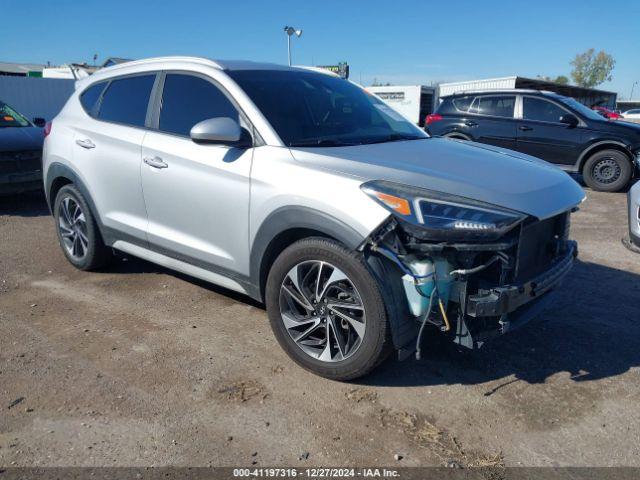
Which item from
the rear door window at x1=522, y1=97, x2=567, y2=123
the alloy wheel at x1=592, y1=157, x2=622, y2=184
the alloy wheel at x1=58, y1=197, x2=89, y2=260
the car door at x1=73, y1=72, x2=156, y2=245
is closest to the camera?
the car door at x1=73, y1=72, x2=156, y2=245

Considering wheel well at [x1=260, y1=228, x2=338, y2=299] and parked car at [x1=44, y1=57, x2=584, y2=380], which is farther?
wheel well at [x1=260, y1=228, x2=338, y2=299]

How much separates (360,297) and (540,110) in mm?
8955

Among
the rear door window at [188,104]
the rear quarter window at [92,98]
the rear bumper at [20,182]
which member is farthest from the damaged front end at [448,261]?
the rear bumper at [20,182]

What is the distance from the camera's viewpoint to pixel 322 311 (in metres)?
3.00

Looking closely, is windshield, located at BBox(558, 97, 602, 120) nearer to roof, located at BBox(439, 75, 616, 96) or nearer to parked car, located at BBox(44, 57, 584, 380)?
parked car, located at BBox(44, 57, 584, 380)

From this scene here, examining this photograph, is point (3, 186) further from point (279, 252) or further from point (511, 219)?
point (511, 219)

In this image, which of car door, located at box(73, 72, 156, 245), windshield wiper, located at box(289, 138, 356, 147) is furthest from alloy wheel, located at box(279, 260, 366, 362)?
car door, located at box(73, 72, 156, 245)

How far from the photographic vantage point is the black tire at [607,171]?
9.45 m

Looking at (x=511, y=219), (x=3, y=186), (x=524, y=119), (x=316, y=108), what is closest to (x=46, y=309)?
(x=316, y=108)

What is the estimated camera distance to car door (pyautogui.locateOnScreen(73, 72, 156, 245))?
3.98 metres

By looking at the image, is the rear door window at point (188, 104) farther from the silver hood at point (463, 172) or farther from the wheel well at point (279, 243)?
the wheel well at point (279, 243)

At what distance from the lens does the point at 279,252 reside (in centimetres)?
321

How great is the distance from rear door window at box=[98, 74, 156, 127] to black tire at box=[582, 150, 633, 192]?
335 inches

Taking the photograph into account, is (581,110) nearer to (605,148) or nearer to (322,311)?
(605,148)
